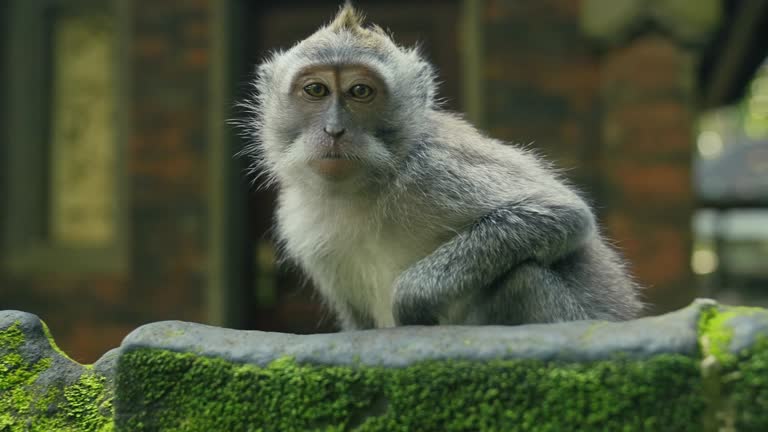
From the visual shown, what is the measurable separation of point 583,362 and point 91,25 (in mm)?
7535

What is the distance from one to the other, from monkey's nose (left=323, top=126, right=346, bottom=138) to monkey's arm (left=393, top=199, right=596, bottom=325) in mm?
604

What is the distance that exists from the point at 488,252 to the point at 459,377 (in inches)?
41.7

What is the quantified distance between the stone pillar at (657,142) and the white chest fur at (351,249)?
12.0 feet

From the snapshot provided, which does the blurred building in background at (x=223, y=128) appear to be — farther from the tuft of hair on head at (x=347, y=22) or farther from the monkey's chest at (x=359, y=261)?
the tuft of hair on head at (x=347, y=22)

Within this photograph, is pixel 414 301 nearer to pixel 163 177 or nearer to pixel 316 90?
pixel 316 90

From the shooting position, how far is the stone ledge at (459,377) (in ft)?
7.79

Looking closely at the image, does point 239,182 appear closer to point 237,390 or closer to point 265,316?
point 265,316

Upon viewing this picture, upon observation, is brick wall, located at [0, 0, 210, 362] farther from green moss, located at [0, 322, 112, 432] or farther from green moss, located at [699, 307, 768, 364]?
green moss, located at [699, 307, 768, 364]

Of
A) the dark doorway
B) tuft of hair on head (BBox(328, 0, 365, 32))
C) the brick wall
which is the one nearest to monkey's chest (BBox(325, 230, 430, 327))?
tuft of hair on head (BBox(328, 0, 365, 32))

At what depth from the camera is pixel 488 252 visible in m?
3.48

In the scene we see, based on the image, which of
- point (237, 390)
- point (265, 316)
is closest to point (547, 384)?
point (237, 390)

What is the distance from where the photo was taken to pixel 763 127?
22.1 metres

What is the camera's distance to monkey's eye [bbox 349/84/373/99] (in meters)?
3.65

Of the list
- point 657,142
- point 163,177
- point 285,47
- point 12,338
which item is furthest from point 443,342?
point 285,47
